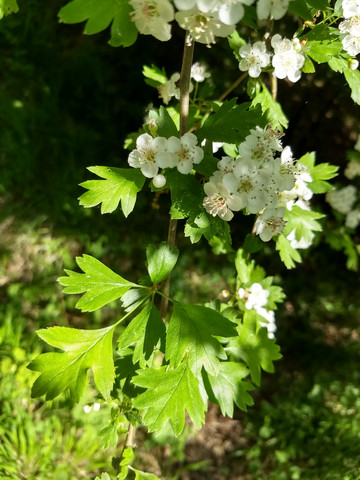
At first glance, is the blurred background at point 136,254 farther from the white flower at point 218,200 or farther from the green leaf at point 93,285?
the white flower at point 218,200

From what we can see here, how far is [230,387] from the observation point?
1639 millimetres

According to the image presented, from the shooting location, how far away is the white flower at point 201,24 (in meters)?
0.97

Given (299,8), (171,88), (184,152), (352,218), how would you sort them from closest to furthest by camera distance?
(299,8), (184,152), (171,88), (352,218)

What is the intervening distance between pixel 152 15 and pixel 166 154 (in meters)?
0.45

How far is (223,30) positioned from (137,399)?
118 cm

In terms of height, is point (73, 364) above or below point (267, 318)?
above

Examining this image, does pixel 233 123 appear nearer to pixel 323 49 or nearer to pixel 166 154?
pixel 166 154

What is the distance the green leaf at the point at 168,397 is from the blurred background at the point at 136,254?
144 cm

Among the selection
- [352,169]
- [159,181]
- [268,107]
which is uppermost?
[159,181]

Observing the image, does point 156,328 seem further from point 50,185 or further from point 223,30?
point 50,185

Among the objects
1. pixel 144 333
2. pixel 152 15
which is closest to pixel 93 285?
pixel 144 333

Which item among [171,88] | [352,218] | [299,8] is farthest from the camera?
[352,218]

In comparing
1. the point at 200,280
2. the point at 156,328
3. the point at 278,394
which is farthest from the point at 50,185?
the point at 278,394

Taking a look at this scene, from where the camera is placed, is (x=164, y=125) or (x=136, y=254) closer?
(x=164, y=125)
